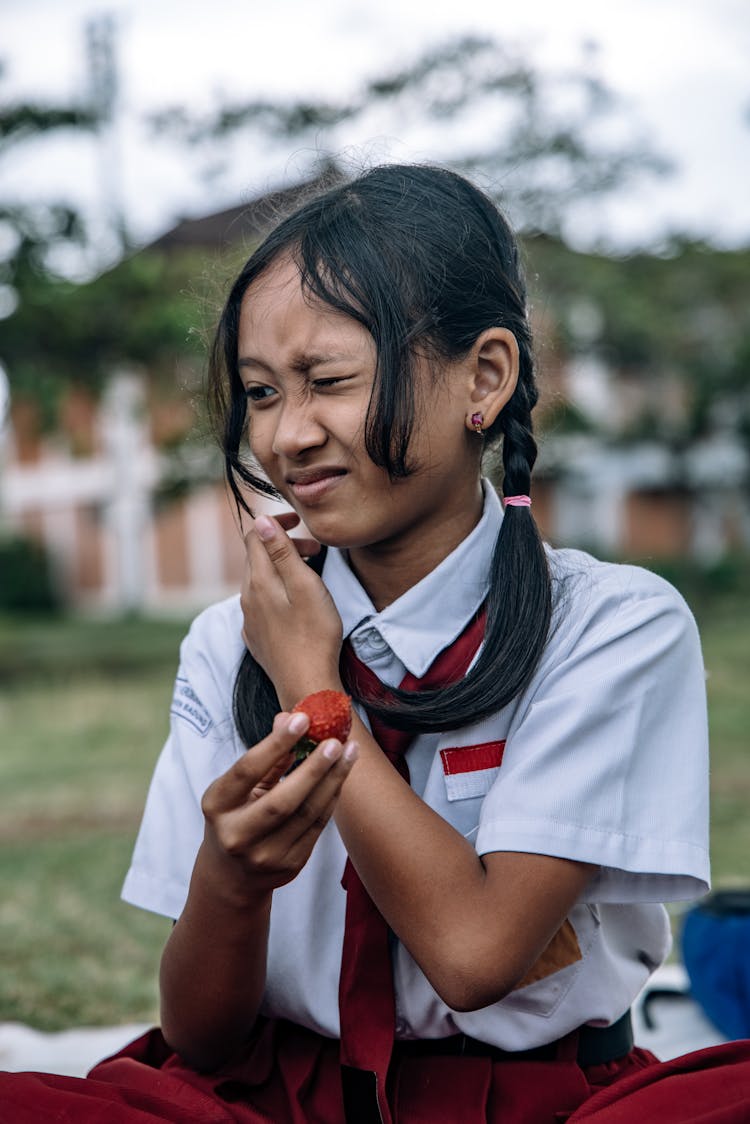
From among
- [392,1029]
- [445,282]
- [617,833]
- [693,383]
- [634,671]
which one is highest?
[445,282]

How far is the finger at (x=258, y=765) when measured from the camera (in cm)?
144

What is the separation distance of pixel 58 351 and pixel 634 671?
409 inches

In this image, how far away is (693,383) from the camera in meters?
17.6

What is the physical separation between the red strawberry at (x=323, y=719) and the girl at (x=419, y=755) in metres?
0.16

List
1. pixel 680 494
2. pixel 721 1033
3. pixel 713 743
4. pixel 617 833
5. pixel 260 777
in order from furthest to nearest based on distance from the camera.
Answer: pixel 680 494 < pixel 713 743 < pixel 721 1033 < pixel 617 833 < pixel 260 777

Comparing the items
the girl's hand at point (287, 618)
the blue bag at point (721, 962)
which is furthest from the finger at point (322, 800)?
the blue bag at point (721, 962)

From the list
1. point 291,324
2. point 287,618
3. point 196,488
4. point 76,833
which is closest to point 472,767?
point 287,618

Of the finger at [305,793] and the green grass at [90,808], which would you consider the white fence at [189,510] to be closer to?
the green grass at [90,808]

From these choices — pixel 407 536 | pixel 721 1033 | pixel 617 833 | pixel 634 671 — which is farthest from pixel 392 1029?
pixel 721 1033

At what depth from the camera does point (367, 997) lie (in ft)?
5.88

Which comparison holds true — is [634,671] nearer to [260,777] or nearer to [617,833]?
[617,833]

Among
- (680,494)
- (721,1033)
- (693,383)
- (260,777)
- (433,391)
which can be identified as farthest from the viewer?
(680,494)

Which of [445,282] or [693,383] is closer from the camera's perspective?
[445,282]

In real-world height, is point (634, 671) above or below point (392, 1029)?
above
